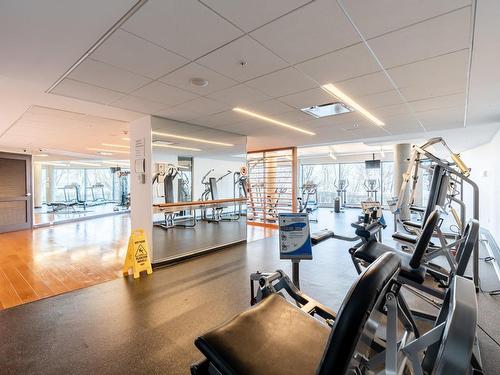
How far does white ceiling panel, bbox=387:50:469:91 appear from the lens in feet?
7.11

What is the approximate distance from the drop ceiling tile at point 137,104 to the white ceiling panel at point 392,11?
2.52 m

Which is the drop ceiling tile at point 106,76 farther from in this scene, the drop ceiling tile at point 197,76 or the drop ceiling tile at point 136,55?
the drop ceiling tile at point 197,76

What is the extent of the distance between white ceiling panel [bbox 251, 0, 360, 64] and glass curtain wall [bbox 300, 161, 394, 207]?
9.79m

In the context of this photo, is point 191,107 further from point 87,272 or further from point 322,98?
point 87,272

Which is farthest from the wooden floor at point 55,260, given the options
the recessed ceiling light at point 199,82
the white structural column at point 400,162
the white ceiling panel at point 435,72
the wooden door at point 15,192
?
the white structural column at point 400,162

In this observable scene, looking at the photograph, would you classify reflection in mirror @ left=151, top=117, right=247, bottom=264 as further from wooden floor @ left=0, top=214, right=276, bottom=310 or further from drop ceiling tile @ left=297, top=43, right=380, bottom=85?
drop ceiling tile @ left=297, top=43, right=380, bottom=85

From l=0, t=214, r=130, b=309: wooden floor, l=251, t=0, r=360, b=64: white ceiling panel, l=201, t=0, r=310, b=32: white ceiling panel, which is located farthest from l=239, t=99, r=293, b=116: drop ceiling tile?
l=0, t=214, r=130, b=309: wooden floor

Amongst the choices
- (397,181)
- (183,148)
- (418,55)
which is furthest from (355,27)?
(397,181)

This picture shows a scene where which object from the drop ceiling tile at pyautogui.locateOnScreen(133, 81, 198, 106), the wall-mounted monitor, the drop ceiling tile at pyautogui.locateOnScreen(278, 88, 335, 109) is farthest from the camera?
the wall-mounted monitor

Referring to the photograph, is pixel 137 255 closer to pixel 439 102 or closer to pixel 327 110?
pixel 327 110

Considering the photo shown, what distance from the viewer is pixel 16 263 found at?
4.19 metres

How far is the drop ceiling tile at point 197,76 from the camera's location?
2367 mm

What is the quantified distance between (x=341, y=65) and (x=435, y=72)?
37.4 inches

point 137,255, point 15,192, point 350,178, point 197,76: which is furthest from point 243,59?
point 350,178
